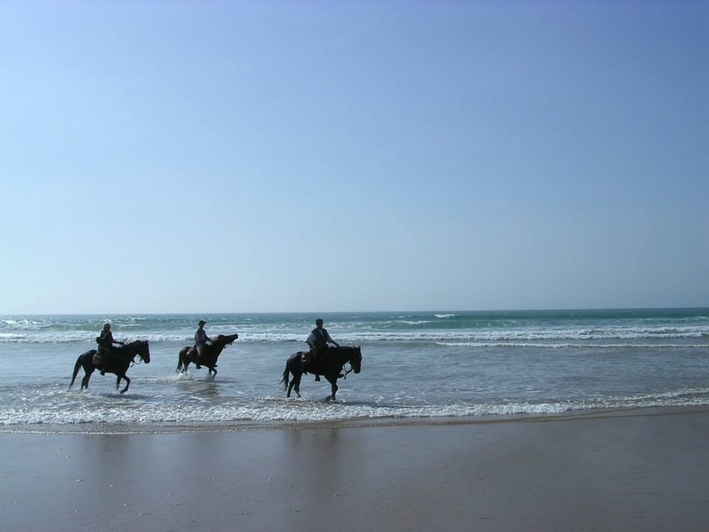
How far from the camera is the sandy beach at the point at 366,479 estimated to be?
5.61m

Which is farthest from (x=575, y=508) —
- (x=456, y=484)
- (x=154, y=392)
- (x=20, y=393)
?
(x=20, y=393)

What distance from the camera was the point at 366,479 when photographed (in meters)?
6.88

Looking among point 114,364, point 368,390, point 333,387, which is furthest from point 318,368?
point 114,364

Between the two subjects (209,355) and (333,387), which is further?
(209,355)

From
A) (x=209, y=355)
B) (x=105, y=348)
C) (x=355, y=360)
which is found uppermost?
(x=105, y=348)

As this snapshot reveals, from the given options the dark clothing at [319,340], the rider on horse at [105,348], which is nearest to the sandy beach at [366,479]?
the dark clothing at [319,340]

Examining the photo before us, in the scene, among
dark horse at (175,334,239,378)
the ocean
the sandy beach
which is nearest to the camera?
the sandy beach

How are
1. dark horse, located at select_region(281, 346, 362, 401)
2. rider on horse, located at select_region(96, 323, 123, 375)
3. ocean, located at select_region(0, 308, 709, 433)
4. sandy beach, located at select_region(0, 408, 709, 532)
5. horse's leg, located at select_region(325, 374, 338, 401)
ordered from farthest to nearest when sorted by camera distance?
rider on horse, located at select_region(96, 323, 123, 375) < dark horse, located at select_region(281, 346, 362, 401) < horse's leg, located at select_region(325, 374, 338, 401) < ocean, located at select_region(0, 308, 709, 433) < sandy beach, located at select_region(0, 408, 709, 532)

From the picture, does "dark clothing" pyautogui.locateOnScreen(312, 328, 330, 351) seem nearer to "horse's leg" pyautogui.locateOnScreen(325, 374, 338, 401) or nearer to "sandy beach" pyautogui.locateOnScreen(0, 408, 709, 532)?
"horse's leg" pyautogui.locateOnScreen(325, 374, 338, 401)

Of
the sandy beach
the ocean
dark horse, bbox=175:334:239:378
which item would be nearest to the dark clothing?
the ocean

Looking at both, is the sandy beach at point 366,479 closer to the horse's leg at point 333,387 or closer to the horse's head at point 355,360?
the horse's leg at point 333,387

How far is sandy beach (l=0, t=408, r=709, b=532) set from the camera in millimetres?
5605

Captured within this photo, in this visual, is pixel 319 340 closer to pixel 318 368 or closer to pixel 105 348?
pixel 318 368

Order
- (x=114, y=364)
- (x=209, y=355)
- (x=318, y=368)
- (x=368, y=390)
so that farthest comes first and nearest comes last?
(x=209, y=355) → (x=114, y=364) → (x=368, y=390) → (x=318, y=368)
